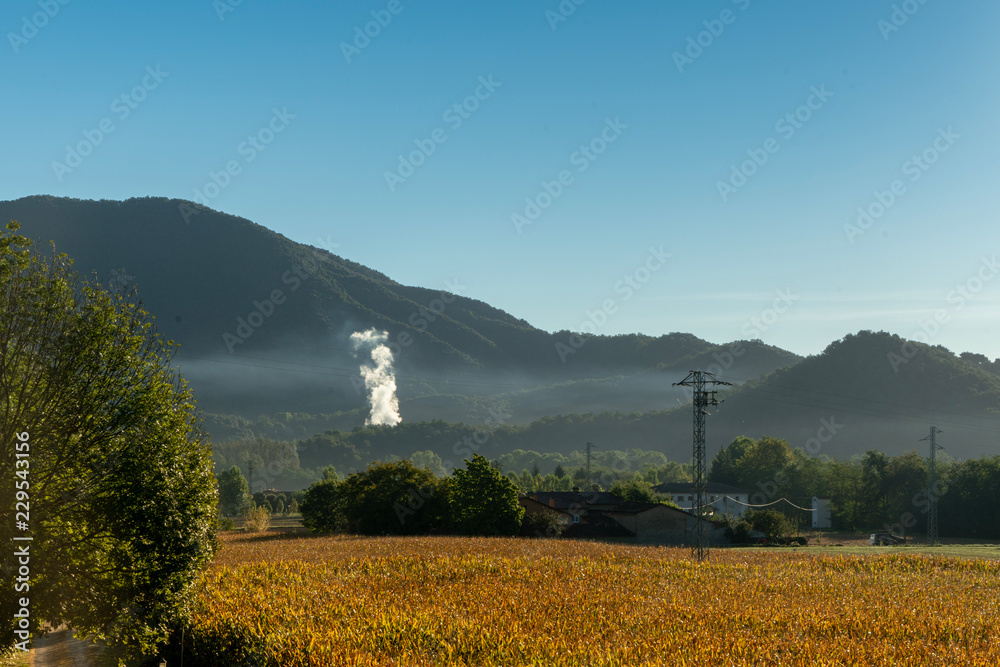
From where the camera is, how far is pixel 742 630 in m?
A: 23.7

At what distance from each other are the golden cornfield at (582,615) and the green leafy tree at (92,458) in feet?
10.8

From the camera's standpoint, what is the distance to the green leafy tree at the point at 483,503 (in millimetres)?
79688

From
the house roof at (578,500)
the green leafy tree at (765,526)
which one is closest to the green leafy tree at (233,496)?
the house roof at (578,500)

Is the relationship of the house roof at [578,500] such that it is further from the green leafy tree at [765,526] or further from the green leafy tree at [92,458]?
the green leafy tree at [92,458]

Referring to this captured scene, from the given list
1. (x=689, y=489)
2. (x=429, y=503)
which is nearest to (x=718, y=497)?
(x=689, y=489)

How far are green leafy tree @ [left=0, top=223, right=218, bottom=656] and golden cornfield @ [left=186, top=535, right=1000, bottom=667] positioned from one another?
330 cm

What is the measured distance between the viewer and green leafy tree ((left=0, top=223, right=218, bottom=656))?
20250 millimetres

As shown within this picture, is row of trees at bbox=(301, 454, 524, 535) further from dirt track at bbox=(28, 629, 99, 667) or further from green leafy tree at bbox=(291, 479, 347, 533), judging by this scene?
dirt track at bbox=(28, 629, 99, 667)

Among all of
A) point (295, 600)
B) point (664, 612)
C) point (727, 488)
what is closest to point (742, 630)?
point (664, 612)

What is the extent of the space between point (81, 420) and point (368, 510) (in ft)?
203

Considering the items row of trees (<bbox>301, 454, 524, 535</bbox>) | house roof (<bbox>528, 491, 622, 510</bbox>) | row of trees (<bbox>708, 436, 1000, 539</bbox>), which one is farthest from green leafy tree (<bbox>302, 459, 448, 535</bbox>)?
row of trees (<bbox>708, 436, 1000, 539</bbox>)

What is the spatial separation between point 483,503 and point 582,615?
55.7 metres

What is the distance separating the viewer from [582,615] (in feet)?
84.1

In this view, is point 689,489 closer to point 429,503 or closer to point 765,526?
point 765,526
